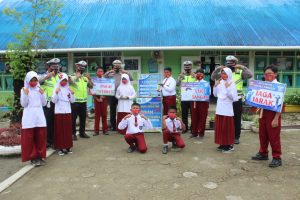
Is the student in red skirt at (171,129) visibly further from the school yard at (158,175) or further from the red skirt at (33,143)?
the red skirt at (33,143)

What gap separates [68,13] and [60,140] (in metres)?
9.10

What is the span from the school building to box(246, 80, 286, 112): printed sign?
602cm

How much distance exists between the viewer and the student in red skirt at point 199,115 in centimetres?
819

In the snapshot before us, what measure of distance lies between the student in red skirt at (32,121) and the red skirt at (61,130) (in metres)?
0.69

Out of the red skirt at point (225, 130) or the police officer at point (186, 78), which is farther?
the police officer at point (186, 78)

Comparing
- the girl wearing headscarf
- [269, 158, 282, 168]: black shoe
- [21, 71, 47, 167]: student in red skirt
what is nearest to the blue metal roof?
the girl wearing headscarf

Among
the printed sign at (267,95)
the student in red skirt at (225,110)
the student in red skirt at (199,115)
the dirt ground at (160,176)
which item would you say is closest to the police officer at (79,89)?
the dirt ground at (160,176)

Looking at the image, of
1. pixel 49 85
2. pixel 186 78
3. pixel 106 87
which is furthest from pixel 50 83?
pixel 186 78

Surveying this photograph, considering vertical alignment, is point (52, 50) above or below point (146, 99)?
above

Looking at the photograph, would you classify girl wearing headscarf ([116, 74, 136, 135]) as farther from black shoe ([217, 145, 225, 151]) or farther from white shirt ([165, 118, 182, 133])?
black shoe ([217, 145, 225, 151])

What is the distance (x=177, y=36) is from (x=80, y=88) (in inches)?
224

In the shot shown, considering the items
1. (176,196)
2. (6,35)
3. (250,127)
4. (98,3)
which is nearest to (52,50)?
(6,35)

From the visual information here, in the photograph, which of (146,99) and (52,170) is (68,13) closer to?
(146,99)

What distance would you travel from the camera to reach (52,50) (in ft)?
40.7
